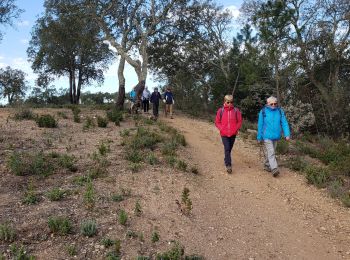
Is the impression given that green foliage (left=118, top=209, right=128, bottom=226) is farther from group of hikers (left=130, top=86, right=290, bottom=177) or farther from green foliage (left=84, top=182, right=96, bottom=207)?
group of hikers (left=130, top=86, right=290, bottom=177)

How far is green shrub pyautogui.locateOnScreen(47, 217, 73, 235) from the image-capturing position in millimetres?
5965

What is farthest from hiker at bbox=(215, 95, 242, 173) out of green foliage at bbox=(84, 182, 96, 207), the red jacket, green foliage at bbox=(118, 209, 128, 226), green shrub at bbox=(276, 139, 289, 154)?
green foliage at bbox=(118, 209, 128, 226)

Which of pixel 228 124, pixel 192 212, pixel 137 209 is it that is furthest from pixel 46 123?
pixel 192 212

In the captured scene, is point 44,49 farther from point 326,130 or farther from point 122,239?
point 122,239

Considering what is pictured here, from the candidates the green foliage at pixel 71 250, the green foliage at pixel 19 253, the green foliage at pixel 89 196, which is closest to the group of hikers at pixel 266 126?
the green foliage at pixel 89 196

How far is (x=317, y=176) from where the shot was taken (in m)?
9.60

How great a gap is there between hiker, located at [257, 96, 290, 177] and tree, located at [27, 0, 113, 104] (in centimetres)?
1518

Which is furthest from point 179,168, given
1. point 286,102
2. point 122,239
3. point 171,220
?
point 286,102

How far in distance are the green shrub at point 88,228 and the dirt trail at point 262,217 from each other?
1.39 m

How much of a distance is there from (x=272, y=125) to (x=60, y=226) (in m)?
5.66

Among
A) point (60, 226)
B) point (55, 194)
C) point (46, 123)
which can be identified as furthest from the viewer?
point (46, 123)

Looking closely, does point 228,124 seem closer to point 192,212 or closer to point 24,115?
point 192,212

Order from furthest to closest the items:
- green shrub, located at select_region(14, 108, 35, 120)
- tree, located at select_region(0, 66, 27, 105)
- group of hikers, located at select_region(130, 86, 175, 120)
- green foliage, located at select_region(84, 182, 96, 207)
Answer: tree, located at select_region(0, 66, 27, 105)
group of hikers, located at select_region(130, 86, 175, 120)
green shrub, located at select_region(14, 108, 35, 120)
green foliage, located at select_region(84, 182, 96, 207)

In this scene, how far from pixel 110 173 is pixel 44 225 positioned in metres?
2.78
